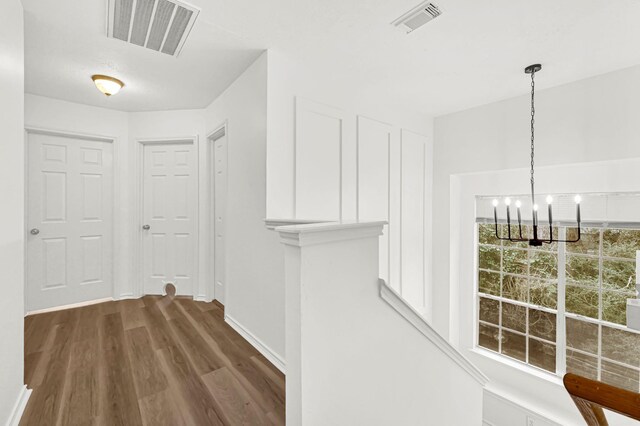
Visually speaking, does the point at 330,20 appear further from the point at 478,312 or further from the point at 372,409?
the point at 478,312

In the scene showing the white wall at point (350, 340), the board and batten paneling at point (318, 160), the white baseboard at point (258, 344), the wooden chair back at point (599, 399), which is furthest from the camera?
the board and batten paneling at point (318, 160)

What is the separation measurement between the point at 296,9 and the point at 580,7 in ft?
5.48

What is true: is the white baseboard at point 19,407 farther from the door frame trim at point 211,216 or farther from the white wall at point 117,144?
the white wall at point 117,144

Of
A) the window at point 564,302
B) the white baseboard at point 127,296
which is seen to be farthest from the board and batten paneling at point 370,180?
the white baseboard at point 127,296

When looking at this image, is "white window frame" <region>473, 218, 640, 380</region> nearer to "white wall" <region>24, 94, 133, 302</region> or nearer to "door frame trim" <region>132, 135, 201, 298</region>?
"door frame trim" <region>132, 135, 201, 298</region>

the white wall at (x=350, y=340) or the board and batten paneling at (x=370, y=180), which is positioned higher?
the board and batten paneling at (x=370, y=180)

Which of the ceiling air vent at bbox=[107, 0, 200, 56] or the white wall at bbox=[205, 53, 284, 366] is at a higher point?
the ceiling air vent at bbox=[107, 0, 200, 56]

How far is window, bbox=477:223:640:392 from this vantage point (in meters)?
2.57

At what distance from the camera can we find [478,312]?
3.48 meters

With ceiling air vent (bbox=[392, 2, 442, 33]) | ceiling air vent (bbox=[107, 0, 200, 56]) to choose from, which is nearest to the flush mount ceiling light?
ceiling air vent (bbox=[107, 0, 200, 56])

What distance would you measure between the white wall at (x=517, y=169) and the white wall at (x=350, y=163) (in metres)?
0.27

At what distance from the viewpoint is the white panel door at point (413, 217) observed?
332cm

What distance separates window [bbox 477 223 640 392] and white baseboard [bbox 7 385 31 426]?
4017 mm

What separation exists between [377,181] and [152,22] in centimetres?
224
